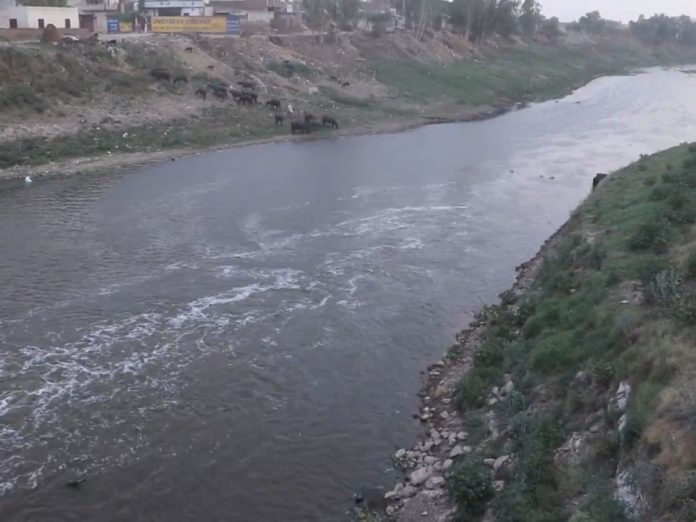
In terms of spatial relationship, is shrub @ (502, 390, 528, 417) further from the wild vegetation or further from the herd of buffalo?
the herd of buffalo

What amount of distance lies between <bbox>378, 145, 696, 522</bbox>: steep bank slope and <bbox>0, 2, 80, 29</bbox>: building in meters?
47.8

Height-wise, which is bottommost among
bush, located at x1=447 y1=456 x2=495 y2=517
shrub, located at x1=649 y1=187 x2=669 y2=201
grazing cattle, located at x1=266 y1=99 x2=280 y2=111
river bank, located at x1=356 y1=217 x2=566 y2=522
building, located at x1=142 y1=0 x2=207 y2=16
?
river bank, located at x1=356 y1=217 x2=566 y2=522

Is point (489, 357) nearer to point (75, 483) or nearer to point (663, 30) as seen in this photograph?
point (75, 483)

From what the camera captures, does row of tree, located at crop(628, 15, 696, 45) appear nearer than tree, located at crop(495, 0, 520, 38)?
No

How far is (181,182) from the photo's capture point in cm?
3469

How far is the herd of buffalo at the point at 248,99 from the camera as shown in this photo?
157 ft

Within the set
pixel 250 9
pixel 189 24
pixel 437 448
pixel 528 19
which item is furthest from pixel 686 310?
pixel 528 19

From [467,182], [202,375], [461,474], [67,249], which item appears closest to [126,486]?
[202,375]

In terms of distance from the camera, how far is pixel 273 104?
167ft

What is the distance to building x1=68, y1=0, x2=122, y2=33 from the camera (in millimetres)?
66644

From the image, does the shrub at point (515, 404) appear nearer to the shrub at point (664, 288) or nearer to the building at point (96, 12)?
the shrub at point (664, 288)

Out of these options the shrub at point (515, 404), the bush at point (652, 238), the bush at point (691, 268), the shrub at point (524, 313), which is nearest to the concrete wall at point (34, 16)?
the shrub at point (524, 313)

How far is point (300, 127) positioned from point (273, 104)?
4604 mm

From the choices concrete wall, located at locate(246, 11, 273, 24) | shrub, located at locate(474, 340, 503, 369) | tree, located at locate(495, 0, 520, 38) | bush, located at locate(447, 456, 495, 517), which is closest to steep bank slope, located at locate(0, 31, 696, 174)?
concrete wall, located at locate(246, 11, 273, 24)
